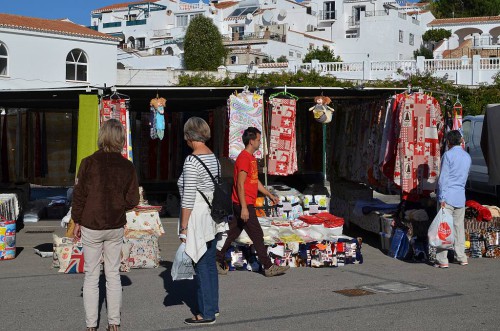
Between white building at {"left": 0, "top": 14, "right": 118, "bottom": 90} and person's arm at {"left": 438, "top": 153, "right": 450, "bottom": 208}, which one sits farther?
white building at {"left": 0, "top": 14, "right": 118, "bottom": 90}

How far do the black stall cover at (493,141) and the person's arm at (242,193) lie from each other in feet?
18.5

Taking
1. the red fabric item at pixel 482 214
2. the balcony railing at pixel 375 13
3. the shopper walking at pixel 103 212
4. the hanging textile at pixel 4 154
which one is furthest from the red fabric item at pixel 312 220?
the balcony railing at pixel 375 13

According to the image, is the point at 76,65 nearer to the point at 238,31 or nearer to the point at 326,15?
the point at 238,31

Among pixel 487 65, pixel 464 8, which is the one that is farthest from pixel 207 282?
pixel 464 8

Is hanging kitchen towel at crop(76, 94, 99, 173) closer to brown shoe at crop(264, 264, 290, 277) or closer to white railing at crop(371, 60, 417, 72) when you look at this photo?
brown shoe at crop(264, 264, 290, 277)

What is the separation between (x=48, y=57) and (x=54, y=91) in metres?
29.9

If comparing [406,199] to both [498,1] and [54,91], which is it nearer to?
[54,91]

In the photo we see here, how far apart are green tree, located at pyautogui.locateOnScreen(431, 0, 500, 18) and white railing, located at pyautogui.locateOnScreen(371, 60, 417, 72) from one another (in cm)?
3923

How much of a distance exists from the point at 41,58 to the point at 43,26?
1.90 metres

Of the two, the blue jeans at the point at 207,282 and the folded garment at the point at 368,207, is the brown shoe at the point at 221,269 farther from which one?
the folded garment at the point at 368,207

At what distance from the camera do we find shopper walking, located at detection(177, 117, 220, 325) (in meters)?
6.74

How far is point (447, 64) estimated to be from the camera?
44.3 metres

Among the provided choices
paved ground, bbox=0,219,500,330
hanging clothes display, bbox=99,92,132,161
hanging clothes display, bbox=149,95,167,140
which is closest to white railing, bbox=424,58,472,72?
hanging clothes display, bbox=149,95,167,140

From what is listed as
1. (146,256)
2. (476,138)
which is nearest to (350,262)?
(146,256)
